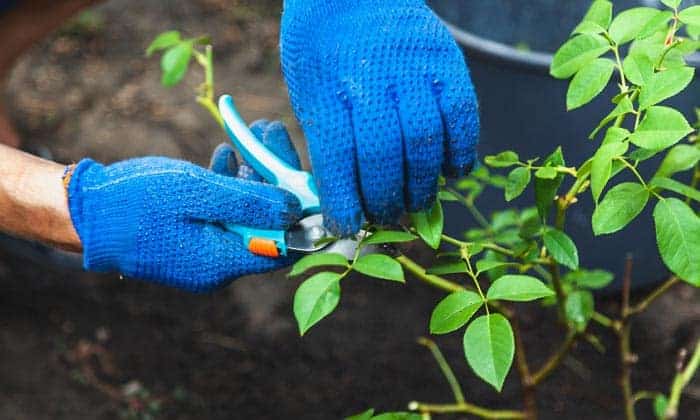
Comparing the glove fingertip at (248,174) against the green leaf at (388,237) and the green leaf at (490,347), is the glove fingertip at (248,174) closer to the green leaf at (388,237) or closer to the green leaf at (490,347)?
the green leaf at (388,237)

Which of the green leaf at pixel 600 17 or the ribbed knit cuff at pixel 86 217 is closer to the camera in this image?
the green leaf at pixel 600 17

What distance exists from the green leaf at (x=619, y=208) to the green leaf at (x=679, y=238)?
0.8 inches

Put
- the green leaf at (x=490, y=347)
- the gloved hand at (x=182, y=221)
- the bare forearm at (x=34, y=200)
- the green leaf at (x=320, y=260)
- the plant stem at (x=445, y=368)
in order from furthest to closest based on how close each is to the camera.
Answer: the plant stem at (x=445, y=368)
the bare forearm at (x=34, y=200)
the gloved hand at (x=182, y=221)
the green leaf at (x=320, y=260)
the green leaf at (x=490, y=347)

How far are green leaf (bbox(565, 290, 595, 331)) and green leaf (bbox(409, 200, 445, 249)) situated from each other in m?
0.33

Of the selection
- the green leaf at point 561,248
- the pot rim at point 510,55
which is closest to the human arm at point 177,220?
the green leaf at point 561,248

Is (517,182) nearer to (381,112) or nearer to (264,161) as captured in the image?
(381,112)

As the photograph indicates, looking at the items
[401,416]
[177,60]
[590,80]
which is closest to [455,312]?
[401,416]

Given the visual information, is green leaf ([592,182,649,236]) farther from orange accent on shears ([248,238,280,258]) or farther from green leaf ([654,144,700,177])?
orange accent on shears ([248,238,280,258])

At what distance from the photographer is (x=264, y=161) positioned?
1138 millimetres

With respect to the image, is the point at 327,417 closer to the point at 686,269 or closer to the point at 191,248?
the point at 191,248

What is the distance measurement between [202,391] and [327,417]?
1.00 feet

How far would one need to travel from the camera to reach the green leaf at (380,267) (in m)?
0.82

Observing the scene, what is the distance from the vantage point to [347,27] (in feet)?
3.22

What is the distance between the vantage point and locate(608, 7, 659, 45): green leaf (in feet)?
2.93
